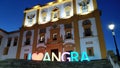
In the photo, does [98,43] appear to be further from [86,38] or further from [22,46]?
[22,46]

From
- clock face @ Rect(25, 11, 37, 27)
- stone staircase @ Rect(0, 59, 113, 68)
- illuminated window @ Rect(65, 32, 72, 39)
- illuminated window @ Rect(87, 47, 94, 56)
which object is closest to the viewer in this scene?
stone staircase @ Rect(0, 59, 113, 68)

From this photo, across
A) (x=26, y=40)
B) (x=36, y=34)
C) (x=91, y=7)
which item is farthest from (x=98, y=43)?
(x=26, y=40)

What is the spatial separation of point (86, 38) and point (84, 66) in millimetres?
11555

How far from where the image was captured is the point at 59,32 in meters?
25.8

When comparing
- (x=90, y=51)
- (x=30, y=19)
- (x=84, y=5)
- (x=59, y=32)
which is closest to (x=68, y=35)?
(x=59, y=32)

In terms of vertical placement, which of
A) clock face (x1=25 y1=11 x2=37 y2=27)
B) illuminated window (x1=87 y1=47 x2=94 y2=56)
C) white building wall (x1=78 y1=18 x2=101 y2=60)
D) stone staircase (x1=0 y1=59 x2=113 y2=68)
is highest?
clock face (x1=25 y1=11 x2=37 y2=27)

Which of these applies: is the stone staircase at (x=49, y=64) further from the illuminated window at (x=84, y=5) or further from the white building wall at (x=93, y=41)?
the illuminated window at (x=84, y=5)

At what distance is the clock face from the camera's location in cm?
3017

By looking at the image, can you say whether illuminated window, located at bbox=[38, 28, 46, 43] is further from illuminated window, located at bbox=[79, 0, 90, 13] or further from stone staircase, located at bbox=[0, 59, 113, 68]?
stone staircase, located at bbox=[0, 59, 113, 68]

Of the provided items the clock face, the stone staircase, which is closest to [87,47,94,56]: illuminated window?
the stone staircase

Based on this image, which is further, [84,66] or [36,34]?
[36,34]

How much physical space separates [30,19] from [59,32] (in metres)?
A: 8.79

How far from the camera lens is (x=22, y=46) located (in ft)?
91.8

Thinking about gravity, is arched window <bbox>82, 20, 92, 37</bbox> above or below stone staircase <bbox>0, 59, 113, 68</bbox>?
above
